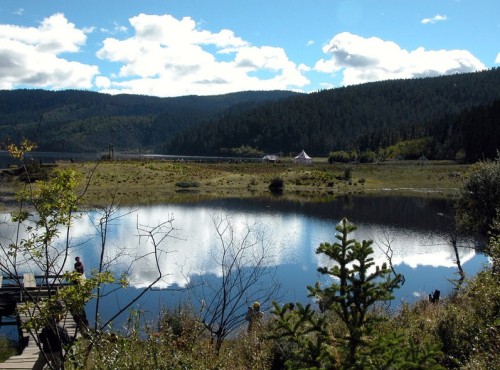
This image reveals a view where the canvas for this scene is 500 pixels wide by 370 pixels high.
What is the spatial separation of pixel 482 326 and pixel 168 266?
19.5 meters

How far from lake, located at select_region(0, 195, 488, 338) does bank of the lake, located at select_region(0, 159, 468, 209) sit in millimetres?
13270

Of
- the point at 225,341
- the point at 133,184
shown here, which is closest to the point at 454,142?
the point at 133,184

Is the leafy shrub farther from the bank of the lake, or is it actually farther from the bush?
the bush

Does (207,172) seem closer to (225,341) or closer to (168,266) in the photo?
(168,266)

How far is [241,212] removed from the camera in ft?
179

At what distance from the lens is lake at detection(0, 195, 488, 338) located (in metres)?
25.1

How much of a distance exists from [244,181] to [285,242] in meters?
56.2

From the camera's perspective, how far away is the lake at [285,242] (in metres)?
25.1

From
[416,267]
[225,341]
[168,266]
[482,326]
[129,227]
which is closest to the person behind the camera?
[482,326]

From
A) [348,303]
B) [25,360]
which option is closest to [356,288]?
[348,303]

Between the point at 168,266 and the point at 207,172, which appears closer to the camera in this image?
the point at 168,266

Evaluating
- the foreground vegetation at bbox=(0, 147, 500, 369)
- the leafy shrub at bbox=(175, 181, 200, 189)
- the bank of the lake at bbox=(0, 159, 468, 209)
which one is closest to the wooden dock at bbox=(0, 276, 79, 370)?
the foreground vegetation at bbox=(0, 147, 500, 369)

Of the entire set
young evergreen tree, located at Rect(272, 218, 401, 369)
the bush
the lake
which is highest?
young evergreen tree, located at Rect(272, 218, 401, 369)

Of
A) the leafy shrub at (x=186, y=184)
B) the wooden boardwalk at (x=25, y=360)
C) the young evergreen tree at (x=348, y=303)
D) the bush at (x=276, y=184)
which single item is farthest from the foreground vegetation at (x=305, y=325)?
the bush at (x=276, y=184)
